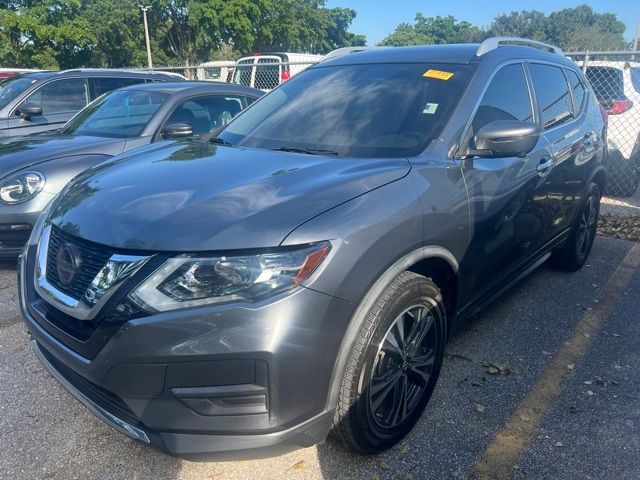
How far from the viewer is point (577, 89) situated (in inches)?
166

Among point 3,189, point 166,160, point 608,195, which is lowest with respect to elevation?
point 608,195

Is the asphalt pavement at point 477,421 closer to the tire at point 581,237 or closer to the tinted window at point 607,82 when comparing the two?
the tire at point 581,237

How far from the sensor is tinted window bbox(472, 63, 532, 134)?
2.82 metres

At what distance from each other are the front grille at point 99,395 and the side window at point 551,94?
3.06 m

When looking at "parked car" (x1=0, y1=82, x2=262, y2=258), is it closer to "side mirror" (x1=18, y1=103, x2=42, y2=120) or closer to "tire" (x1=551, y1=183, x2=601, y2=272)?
"side mirror" (x1=18, y1=103, x2=42, y2=120)

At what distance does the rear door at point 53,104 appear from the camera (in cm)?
629

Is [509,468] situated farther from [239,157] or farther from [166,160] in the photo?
[166,160]

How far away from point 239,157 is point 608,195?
701 cm

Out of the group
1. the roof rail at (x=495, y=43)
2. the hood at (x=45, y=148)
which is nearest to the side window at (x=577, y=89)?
the roof rail at (x=495, y=43)

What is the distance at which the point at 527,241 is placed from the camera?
3275mm

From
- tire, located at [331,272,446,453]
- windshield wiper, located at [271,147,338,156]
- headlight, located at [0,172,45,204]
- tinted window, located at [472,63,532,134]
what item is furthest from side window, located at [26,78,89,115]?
tire, located at [331,272,446,453]

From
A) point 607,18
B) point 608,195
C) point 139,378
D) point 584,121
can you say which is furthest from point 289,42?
point 607,18

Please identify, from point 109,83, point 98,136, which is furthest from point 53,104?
point 98,136

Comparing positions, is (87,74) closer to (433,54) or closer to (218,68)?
(433,54)
